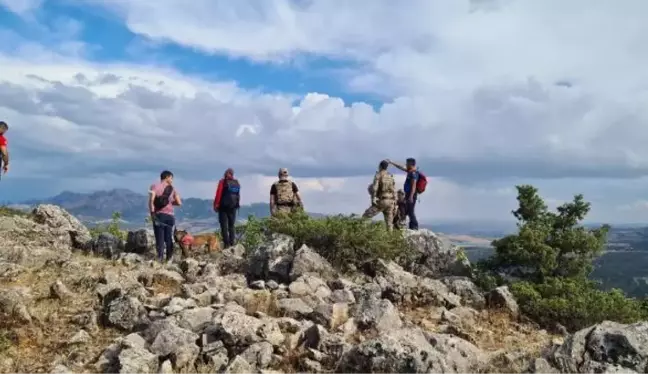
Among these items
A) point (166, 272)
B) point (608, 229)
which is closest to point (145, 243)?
point (166, 272)

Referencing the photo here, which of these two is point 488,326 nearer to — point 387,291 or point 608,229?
point 387,291

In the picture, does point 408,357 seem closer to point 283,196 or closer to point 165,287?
point 165,287

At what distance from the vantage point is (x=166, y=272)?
1440cm

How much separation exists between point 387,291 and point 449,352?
14.7 ft

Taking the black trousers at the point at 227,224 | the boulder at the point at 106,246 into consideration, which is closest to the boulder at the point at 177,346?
the boulder at the point at 106,246

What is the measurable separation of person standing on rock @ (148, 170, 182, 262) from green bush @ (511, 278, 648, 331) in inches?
381

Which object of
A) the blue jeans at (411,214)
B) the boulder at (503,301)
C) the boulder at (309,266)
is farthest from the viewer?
the blue jeans at (411,214)

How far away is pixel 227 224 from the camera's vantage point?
67.6 ft

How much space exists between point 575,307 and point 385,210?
7.37 m

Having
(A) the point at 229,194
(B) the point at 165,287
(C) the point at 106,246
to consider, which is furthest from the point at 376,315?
(C) the point at 106,246

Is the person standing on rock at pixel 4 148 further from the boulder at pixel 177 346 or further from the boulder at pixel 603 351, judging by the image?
the boulder at pixel 603 351

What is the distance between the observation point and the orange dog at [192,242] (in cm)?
2033

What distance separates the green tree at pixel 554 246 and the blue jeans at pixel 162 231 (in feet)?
30.5

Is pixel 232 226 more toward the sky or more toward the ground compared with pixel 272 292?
more toward the sky
